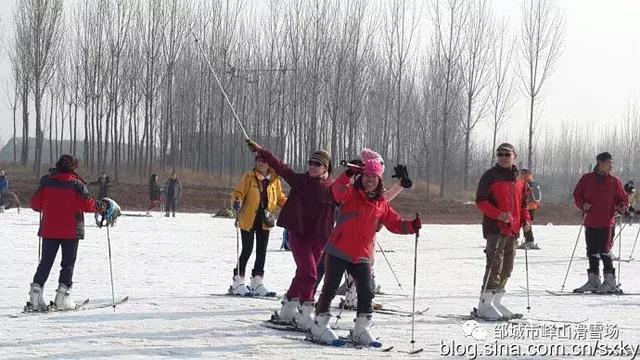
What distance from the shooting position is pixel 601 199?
11.9m

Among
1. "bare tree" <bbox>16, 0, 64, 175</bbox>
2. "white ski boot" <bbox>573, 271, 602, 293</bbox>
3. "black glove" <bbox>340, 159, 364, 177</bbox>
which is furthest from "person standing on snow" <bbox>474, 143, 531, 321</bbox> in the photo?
"bare tree" <bbox>16, 0, 64, 175</bbox>

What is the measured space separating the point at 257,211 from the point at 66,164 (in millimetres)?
2346

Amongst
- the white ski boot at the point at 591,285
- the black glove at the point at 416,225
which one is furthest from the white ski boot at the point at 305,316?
the white ski boot at the point at 591,285

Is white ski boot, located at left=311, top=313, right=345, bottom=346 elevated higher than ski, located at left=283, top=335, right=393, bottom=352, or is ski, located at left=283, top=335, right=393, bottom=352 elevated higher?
white ski boot, located at left=311, top=313, right=345, bottom=346

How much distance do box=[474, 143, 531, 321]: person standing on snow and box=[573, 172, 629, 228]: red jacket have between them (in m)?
3.16

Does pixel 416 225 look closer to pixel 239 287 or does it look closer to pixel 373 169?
pixel 373 169

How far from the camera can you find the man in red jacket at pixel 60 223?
8.94 m

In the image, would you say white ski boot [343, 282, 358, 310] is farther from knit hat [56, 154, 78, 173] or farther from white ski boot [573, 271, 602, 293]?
white ski boot [573, 271, 602, 293]

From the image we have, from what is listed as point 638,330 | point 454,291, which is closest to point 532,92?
point 454,291

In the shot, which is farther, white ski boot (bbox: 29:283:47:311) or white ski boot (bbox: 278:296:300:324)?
white ski boot (bbox: 29:283:47:311)

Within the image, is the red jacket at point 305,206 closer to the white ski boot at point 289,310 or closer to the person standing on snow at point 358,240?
the person standing on snow at point 358,240

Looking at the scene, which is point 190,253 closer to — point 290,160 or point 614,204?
point 614,204

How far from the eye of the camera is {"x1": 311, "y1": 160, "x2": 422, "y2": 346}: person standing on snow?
730 cm

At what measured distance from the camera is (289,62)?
1913 inches
